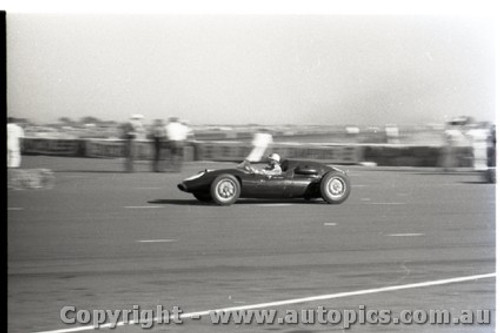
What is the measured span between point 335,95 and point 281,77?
0.39 m

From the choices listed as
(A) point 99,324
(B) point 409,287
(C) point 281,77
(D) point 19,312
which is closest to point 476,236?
(B) point 409,287

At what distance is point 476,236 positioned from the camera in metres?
7.11

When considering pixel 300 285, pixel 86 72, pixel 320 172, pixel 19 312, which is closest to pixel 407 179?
pixel 320 172

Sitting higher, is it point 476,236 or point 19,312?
point 476,236

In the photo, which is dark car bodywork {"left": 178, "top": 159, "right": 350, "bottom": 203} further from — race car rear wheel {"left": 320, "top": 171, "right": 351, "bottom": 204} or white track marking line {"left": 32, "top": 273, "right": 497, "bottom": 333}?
white track marking line {"left": 32, "top": 273, "right": 497, "bottom": 333}

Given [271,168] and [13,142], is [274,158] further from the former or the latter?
[13,142]

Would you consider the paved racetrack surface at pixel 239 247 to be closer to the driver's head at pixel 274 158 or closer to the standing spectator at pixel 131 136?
the standing spectator at pixel 131 136

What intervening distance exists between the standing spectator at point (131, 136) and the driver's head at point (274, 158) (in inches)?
35.4

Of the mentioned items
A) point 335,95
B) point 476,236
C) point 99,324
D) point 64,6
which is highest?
point 64,6

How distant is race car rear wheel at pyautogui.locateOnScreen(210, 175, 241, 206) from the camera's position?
7.02 metres

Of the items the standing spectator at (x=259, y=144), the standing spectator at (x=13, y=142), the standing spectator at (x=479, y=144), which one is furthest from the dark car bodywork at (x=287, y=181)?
the standing spectator at (x=13, y=142)

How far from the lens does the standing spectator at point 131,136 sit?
6922 millimetres

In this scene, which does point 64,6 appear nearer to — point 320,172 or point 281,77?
point 281,77

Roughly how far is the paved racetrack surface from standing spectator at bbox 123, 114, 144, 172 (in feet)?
0.27
